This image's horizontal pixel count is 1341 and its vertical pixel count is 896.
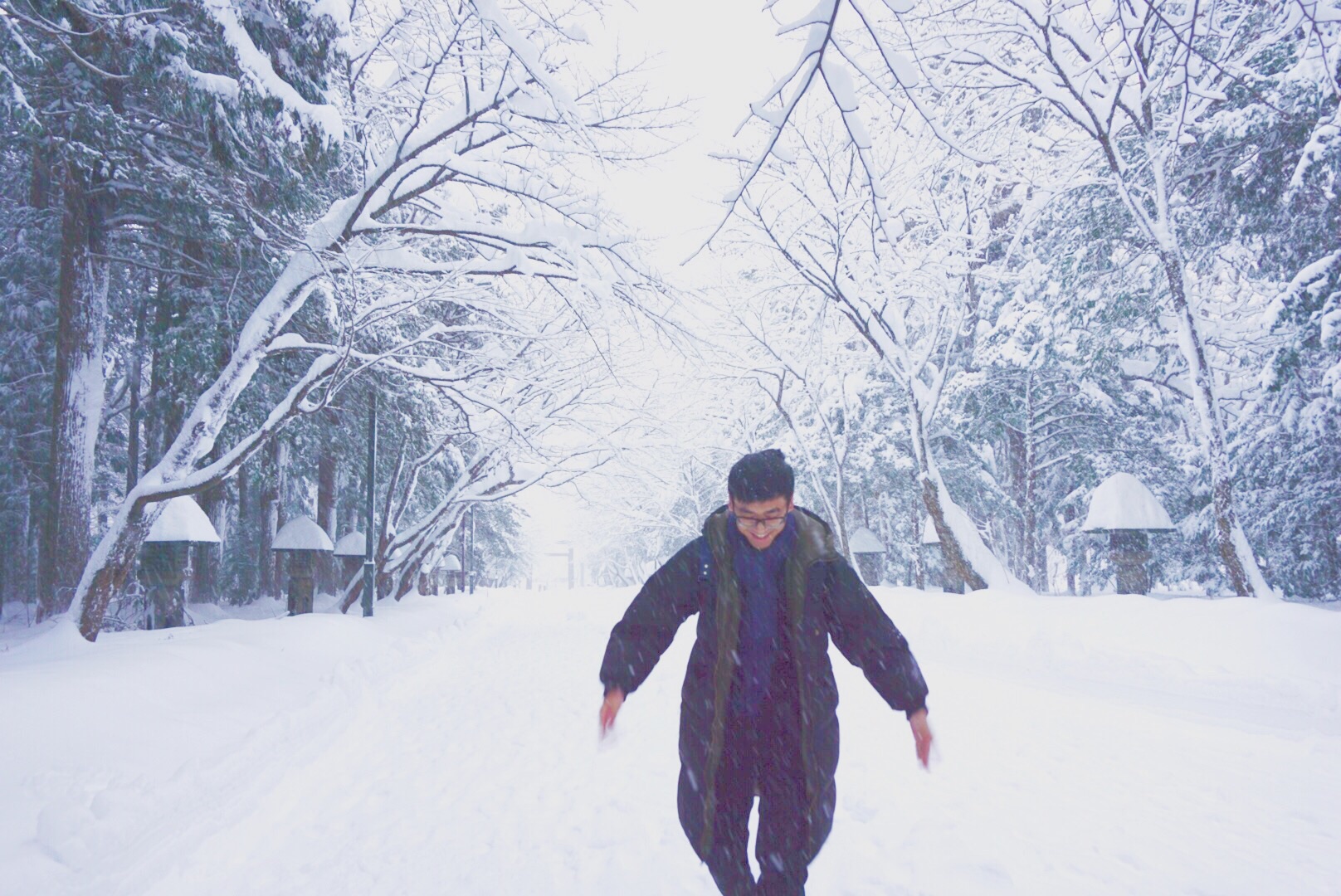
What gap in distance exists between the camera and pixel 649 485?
68.8 feet

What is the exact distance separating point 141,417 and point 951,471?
21.4 meters

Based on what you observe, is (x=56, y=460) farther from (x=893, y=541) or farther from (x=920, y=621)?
(x=893, y=541)

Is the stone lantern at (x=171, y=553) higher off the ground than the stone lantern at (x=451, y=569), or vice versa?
the stone lantern at (x=171, y=553)

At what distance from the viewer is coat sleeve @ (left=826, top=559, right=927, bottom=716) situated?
266 cm

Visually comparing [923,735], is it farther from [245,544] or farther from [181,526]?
[245,544]

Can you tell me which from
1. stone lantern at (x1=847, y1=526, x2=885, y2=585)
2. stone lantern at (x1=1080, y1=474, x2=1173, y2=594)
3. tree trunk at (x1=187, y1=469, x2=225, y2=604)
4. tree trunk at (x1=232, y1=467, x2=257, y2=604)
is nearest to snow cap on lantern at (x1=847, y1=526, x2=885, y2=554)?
stone lantern at (x1=847, y1=526, x2=885, y2=585)

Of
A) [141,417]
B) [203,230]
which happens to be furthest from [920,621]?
[141,417]

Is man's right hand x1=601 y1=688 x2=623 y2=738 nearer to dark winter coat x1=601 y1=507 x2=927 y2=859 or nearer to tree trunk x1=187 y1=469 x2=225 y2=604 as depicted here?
dark winter coat x1=601 y1=507 x2=927 y2=859

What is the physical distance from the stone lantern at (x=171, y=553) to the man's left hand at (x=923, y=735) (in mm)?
10741

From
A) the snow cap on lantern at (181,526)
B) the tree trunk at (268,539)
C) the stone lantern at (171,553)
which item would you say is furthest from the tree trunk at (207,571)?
the snow cap on lantern at (181,526)

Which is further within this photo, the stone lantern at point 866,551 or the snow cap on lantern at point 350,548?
the stone lantern at point 866,551

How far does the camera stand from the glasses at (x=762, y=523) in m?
2.66

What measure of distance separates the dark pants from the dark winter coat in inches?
1.7

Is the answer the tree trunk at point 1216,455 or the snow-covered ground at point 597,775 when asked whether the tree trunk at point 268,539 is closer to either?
the snow-covered ground at point 597,775
